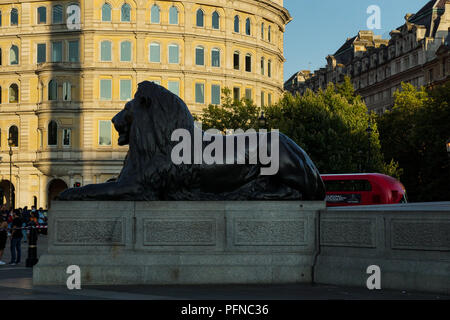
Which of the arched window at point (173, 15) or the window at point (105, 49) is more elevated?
the arched window at point (173, 15)

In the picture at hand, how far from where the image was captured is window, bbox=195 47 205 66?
62.6 metres

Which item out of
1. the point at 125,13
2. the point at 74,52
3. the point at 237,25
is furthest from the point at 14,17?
the point at 237,25

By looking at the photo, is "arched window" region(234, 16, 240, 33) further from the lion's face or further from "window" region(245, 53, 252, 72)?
the lion's face

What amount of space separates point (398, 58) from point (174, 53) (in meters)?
28.1

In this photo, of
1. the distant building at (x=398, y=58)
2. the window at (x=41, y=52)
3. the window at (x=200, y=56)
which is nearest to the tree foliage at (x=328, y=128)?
the window at (x=200, y=56)

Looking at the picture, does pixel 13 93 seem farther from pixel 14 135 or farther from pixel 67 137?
pixel 67 137

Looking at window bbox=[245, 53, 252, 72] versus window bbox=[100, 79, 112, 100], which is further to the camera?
window bbox=[245, 53, 252, 72]

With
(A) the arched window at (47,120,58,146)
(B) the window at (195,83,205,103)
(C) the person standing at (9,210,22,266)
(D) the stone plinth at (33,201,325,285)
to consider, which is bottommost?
(C) the person standing at (9,210,22,266)

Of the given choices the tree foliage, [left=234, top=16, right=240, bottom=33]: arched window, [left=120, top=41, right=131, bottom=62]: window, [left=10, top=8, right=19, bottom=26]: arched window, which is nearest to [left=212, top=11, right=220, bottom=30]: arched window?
[left=234, top=16, right=240, bottom=33]: arched window

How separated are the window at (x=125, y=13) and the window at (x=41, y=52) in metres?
7.36

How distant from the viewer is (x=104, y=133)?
61031 millimetres

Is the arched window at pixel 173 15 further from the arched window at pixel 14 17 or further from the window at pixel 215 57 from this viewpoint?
the arched window at pixel 14 17

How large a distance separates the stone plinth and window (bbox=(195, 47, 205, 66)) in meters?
53.5

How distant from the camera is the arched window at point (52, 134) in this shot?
61.5 m
